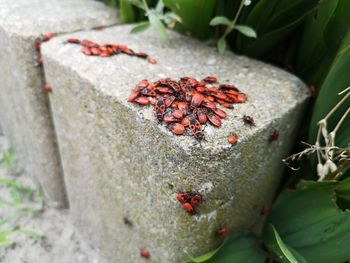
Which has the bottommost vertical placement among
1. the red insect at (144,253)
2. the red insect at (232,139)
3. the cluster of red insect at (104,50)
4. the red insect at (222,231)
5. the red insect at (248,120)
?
the red insect at (144,253)

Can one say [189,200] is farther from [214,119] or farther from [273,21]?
[273,21]

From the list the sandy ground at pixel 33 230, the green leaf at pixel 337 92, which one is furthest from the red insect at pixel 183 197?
the sandy ground at pixel 33 230

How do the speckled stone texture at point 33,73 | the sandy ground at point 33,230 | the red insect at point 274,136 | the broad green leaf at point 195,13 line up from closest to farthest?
1. the red insect at point 274,136
2. the broad green leaf at point 195,13
3. the speckled stone texture at point 33,73
4. the sandy ground at point 33,230

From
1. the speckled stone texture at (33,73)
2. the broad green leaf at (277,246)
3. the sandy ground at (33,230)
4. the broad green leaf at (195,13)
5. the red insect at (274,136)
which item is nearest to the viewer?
the broad green leaf at (277,246)

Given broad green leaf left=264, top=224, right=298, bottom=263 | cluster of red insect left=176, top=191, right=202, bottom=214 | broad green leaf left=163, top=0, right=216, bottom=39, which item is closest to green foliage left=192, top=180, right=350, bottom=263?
broad green leaf left=264, top=224, right=298, bottom=263

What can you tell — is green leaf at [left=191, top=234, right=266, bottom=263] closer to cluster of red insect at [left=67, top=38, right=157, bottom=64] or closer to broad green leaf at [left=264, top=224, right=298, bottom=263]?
broad green leaf at [left=264, top=224, right=298, bottom=263]

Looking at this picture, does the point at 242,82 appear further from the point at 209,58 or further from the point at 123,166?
the point at 123,166

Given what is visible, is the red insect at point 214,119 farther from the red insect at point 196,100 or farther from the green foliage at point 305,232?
the green foliage at point 305,232

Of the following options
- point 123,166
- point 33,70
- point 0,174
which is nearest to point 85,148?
point 123,166
